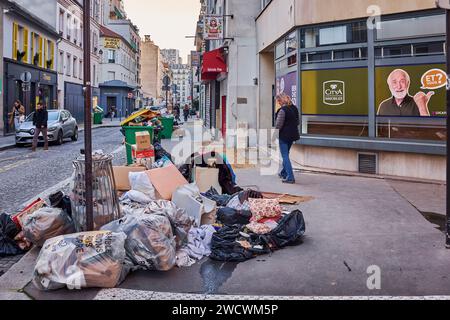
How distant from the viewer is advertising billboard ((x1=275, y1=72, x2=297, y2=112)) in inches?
511

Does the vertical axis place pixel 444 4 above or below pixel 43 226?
above

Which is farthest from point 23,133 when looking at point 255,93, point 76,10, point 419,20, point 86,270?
point 76,10

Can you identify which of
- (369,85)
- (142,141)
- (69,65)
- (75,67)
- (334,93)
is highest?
(75,67)

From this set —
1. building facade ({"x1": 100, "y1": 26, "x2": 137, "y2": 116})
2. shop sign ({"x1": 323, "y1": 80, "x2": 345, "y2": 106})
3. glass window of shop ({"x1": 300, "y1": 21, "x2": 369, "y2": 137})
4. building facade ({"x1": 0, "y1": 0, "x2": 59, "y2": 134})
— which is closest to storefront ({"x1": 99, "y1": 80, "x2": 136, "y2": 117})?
building facade ({"x1": 100, "y1": 26, "x2": 137, "y2": 116})

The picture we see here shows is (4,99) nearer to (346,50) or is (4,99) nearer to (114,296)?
(346,50)

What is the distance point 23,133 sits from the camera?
19.4 metres

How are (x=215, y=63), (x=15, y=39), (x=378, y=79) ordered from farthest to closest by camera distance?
1. (x=15, y=39)
2. (x=215, y=63)
3. (x=378, y=79)

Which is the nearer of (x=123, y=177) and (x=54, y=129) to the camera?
(x=123, y=177)

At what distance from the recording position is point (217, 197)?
763 centimetres

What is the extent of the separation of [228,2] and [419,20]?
34.1 ft

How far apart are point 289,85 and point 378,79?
122 inches

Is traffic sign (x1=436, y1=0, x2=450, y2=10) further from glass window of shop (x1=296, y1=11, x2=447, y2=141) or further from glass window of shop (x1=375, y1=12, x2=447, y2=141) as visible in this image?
glass window of shop (x1=375, y1=12, x2=447, y2=141)

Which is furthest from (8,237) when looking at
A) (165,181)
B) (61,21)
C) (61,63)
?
(61,21)

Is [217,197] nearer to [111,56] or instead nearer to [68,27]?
[68,27]
